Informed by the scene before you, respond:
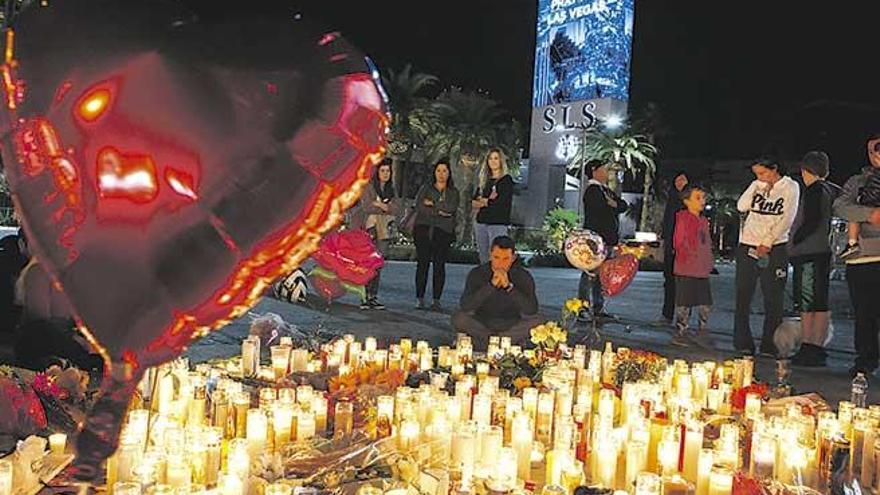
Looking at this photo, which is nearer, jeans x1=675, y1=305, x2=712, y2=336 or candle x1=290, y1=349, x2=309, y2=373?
candle x1=290, y1=349, x2=309, y2=373

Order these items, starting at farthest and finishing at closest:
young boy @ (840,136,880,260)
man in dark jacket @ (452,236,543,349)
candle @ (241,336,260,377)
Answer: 1. man in dark jacket @ (452,236,543,349)
2. young boy @ (840,136,880,260)
3. candle @ (241,336,260,377)

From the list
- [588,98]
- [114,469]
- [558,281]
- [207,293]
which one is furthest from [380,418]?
[588,98]

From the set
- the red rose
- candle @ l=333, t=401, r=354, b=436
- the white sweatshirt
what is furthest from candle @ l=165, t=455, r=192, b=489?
the white sweatshirt

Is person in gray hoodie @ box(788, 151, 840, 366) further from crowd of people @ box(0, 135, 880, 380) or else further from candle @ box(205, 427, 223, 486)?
candle @ box(205, 427, 223, 486)

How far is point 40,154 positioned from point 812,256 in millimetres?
6070

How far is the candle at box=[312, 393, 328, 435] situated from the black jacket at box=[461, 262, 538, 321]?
8.05 feet

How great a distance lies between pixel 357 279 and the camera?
7855 mm

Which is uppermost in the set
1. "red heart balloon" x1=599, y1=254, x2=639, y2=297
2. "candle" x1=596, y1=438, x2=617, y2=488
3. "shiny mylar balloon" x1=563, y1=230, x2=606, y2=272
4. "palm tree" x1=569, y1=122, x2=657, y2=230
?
"palm tree" x1=569, y1=122, x2=657, y2=230

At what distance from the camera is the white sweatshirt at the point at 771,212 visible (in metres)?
6.91

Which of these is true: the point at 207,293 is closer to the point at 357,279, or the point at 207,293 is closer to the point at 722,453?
the point at 722,453

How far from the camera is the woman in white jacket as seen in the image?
22.7 feet

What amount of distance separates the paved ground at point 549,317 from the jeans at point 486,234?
647 mm

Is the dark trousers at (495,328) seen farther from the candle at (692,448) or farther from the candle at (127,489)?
the candle at (127,489)

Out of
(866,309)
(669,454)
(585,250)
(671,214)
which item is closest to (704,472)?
(669,454)
